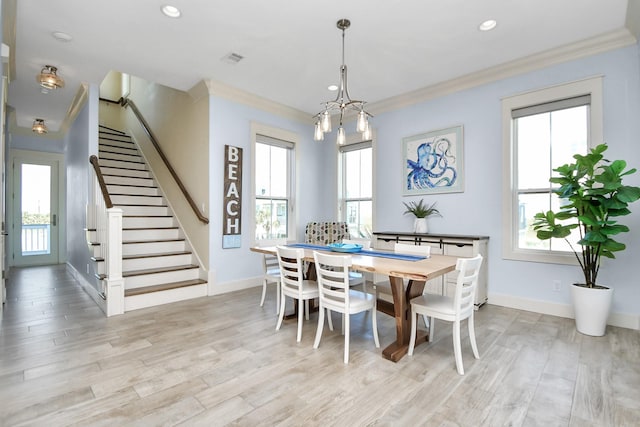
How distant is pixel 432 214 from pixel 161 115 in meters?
4.98

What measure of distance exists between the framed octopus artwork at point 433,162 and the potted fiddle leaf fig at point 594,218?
4.36ft

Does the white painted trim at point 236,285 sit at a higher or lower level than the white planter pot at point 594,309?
lower

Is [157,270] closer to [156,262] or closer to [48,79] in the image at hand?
[156,262]

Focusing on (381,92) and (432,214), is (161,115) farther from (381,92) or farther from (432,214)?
(432,214)

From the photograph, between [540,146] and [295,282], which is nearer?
[295,282]

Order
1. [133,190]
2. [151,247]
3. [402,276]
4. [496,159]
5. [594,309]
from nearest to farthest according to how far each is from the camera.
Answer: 1. [402,276]
2. [594,309]
3. [496,159]
4. [151,247]
5. [133,190]

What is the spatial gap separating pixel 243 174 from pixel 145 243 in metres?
1.71

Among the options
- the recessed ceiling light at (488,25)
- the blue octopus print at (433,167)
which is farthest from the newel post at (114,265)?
the recessed ceiling light at (488,25)

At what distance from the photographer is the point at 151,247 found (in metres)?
4.51

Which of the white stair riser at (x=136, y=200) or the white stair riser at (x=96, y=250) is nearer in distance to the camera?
the white stair riser at (x=96, y=250)

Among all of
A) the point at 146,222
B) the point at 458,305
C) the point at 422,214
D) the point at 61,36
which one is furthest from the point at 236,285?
the point at 61,36

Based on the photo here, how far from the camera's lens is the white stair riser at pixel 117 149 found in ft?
19.8

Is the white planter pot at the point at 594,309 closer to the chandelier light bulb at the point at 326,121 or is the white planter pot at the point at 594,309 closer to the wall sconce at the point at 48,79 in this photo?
the chandelier light bulb at the point at 326,121

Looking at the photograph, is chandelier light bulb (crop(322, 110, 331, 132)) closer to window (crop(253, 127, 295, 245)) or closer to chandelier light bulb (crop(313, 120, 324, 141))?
chandelier light bulb (crop(313, 120, 324, 141))
